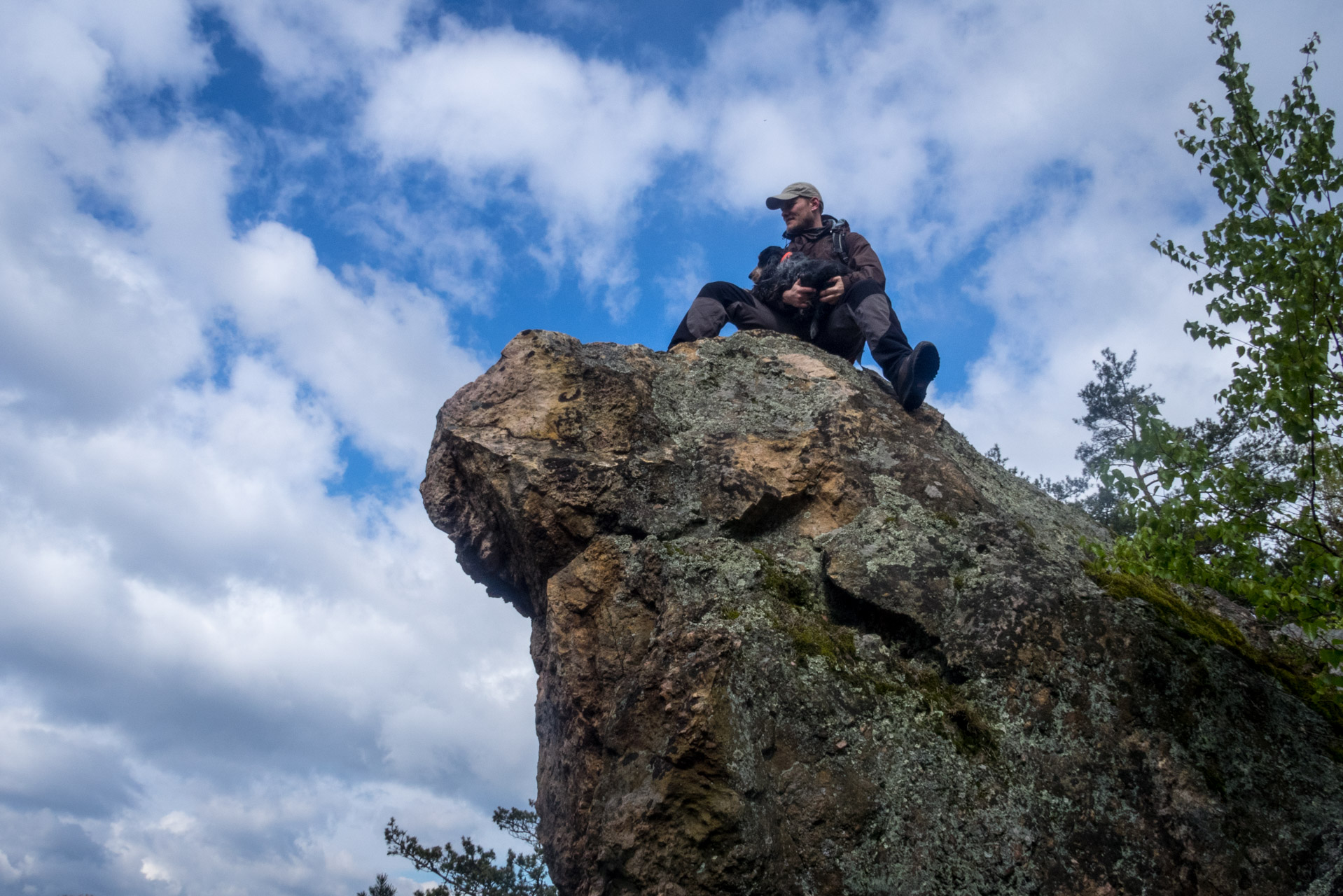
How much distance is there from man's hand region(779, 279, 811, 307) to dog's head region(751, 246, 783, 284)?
87cm

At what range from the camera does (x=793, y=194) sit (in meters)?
7.98

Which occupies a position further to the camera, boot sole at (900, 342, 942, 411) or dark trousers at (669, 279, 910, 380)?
dark trousers at (669, 279, 910, 380)

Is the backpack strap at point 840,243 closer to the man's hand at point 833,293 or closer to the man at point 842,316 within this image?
the man at point 842,316

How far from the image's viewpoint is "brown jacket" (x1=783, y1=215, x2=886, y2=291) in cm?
690

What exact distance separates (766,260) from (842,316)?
1459mm

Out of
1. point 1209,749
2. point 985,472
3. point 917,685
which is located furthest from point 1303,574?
point 985,472

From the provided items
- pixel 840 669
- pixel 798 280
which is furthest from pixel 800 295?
pixel 840 669

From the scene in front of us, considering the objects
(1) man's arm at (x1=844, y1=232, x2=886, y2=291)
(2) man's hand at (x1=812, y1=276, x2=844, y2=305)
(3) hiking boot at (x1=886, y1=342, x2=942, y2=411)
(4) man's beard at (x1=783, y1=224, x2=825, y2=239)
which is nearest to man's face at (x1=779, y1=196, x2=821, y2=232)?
(4) man's beard at (x1=783, y1=224, x2=825, y2=239)

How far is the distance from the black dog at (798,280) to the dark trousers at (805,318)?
39 millimetres

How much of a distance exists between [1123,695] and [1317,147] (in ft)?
11.2

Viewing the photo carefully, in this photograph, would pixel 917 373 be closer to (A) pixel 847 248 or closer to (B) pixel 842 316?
(B) pixel 842 316

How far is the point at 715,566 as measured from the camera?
418 centimetres

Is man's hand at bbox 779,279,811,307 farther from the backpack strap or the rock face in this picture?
the rock face

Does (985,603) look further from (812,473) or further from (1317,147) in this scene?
(1317,147)
